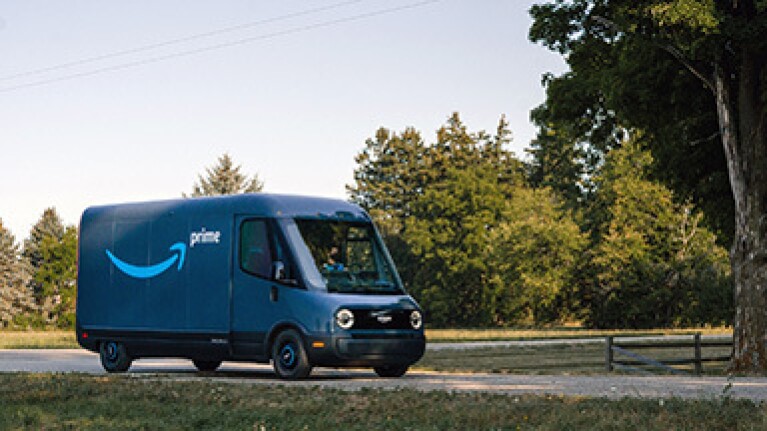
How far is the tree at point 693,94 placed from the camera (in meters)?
23.1

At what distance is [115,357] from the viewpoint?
22.5 m

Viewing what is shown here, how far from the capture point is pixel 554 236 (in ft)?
233

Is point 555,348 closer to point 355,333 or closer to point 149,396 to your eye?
point 355,333

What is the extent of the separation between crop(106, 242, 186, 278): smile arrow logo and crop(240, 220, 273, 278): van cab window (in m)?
1.77

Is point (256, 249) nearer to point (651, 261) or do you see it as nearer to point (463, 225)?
point (651, 261)

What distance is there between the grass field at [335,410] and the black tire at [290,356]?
291 cm

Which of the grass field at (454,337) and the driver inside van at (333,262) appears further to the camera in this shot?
the grass field at (454,337)

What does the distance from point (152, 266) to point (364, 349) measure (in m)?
5.38

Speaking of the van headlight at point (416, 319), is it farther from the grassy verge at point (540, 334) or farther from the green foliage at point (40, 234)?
the green foliage at point (40, 234)

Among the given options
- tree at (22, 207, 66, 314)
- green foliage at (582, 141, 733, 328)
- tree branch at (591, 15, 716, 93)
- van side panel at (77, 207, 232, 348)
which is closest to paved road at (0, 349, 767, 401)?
van side panel at (77, 207, 232, 348)

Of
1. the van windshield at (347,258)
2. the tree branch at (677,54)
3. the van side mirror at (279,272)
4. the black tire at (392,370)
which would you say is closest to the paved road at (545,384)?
the black tire at (392,370)

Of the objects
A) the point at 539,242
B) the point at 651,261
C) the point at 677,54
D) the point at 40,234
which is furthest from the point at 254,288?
the point at 40,234

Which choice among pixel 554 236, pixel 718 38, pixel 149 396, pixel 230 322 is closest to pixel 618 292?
pixel 554 236

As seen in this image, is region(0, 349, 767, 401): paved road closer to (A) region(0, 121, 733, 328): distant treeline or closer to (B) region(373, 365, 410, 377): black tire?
(B) region(373, 365, 410, 377): black tire
